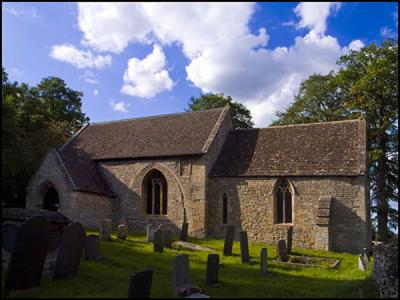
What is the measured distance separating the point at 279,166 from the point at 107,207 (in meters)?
10.4

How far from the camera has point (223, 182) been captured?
23.2 meters

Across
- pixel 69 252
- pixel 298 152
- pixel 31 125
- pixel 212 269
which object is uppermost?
pixel 31 125

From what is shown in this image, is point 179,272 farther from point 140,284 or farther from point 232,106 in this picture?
point 232,106

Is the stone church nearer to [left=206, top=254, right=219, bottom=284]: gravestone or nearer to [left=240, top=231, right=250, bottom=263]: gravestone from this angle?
[left=240, top=231, right=250, bottom=263]: gravestone

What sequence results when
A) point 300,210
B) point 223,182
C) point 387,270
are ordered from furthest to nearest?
point 223,182, point 300,210, point 387,270

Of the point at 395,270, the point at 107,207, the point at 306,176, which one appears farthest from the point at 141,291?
the point at 107,207

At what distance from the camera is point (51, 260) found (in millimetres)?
11969

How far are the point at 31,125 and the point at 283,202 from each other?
21735mm

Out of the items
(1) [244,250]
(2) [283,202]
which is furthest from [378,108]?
(1) [244,250]

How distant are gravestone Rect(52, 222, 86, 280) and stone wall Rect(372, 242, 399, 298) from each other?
7.72 m

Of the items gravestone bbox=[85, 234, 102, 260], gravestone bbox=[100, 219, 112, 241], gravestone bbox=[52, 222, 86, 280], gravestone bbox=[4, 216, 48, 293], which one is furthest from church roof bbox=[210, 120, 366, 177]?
gravestone bbox=[4, 216, 48, 293]

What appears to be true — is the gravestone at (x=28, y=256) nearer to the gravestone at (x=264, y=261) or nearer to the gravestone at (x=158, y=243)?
the gravestone at (x=158, y=243)

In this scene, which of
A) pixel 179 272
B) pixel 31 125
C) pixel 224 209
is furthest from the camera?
pixel 31 125

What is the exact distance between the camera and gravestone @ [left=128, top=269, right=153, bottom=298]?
862cm
